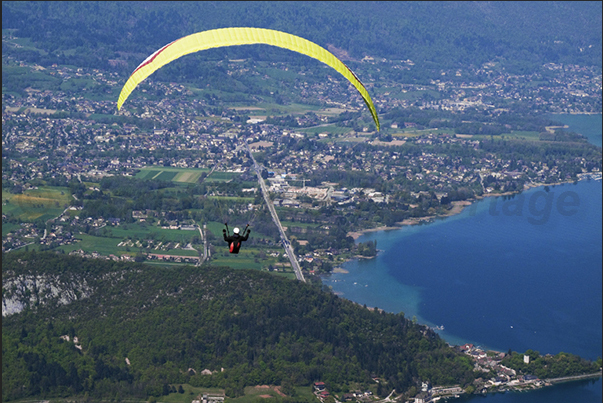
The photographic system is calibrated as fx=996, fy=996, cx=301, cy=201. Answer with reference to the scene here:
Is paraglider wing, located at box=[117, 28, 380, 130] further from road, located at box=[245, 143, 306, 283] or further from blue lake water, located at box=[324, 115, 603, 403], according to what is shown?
road, located at box=[245, 143, 306, 283]

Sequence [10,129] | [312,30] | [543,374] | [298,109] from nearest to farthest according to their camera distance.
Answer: [543,374] < [10,129] < [298,109] < [312,30]

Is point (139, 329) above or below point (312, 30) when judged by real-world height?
below

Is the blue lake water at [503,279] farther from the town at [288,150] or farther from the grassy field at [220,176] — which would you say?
the grassy field at [220,176]

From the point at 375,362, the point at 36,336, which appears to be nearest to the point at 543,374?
the point at 375,362

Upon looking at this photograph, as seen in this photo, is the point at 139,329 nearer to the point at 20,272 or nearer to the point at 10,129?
the point at 20,272

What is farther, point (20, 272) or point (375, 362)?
point (20, 272)

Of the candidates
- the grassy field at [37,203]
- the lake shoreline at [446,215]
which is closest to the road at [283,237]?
the lake shoreline at [446,215]
